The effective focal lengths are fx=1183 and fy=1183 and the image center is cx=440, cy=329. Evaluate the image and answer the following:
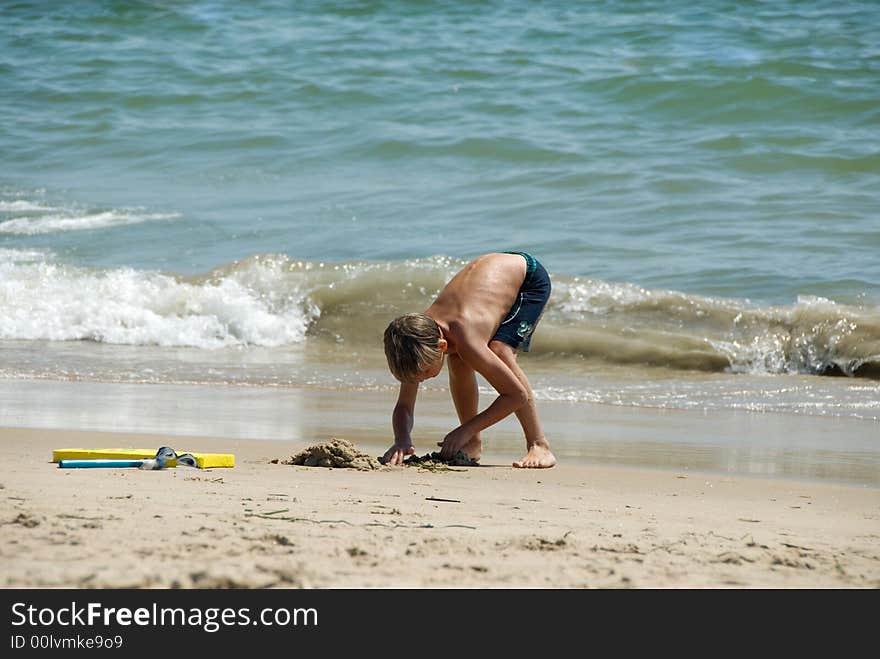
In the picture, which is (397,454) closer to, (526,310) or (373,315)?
(526,310)

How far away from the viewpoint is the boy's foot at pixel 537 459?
4.60m

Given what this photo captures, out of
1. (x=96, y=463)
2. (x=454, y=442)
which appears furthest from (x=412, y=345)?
(x=96, y=463)

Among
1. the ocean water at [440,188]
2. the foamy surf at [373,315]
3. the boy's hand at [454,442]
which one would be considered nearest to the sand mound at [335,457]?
the boy's hand at [454,442]

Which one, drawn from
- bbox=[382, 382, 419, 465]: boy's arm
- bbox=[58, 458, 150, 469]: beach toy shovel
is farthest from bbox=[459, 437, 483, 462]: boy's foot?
bbox=[58, 458, 150, 469]: beach toy shovel

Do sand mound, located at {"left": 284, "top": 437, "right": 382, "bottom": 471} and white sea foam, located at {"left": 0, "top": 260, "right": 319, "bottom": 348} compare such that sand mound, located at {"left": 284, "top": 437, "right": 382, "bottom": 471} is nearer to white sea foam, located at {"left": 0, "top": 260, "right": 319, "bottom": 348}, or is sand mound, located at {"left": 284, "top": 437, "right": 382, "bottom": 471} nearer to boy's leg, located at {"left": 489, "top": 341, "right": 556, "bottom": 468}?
boy's leg, located at {"left": 489, "top": 341, "right": 556, "bottom": 468}

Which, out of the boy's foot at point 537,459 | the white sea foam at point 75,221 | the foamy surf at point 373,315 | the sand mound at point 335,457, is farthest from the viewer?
the white sea foam at point 75,221

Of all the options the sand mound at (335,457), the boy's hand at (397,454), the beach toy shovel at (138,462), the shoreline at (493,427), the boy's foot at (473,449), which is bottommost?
the shoreline at (493,427)

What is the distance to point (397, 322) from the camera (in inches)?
177

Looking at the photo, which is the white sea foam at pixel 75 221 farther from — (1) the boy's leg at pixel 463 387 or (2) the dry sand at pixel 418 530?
(2) the dry sand at pixel 418 530

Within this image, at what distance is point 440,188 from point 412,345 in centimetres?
830

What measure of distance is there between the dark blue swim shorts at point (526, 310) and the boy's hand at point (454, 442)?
0.50m

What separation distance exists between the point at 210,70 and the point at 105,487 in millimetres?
14193

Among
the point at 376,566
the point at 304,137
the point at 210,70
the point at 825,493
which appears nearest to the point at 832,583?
the point at 376,566

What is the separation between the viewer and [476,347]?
15.3 feet
